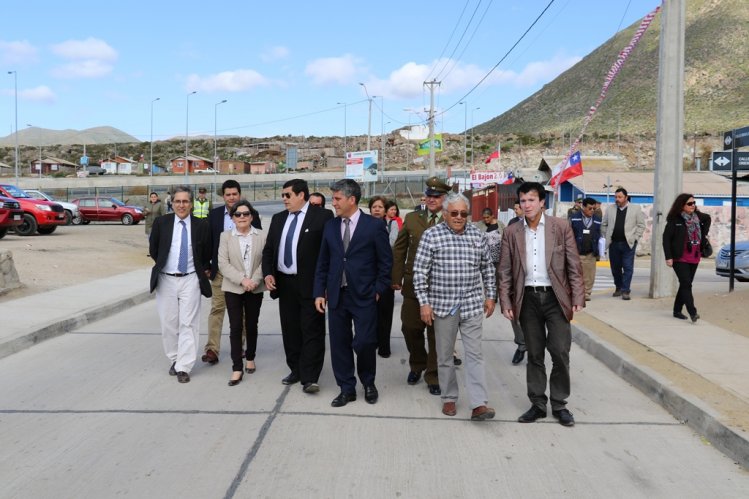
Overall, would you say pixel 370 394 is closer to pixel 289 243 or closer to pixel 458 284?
pixel 458 284

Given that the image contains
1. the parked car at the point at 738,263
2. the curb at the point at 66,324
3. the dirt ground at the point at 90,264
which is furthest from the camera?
the parked car at the point at 738,263

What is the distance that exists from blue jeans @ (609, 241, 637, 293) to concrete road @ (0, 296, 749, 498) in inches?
220

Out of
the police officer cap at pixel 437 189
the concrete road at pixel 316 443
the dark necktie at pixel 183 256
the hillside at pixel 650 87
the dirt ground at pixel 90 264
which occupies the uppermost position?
the hillside at pixel 650 87

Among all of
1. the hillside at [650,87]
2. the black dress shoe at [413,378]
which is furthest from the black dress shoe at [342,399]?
the hillside at [650,87]

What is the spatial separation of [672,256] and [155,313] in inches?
316

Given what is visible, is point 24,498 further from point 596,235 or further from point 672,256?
point 596,235

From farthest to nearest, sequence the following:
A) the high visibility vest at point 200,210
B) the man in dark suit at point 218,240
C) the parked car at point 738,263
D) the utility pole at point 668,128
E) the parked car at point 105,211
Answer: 1. the parked car at point 105,211
2. the high visibility vest at point 200,210
3. the parked car at point 738,263
4. the utility pole at point 668,128
5. the man in dark suit at point 218,240

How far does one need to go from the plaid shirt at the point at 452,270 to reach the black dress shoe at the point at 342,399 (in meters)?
1.19

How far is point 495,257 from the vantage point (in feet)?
26.5

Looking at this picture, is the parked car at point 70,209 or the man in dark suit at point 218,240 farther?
the parked car at point 70,209

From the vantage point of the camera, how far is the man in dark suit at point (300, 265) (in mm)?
7109

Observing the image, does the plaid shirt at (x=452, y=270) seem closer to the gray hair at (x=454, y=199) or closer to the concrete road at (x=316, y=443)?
the gray hair at (x=454, y=199)

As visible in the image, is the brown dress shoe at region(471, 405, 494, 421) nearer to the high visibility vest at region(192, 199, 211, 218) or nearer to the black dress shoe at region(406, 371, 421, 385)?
the black dress shoe at region(406, 371, 421, 385)

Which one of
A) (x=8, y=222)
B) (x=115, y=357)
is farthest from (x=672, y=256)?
(x=8, y=222)
